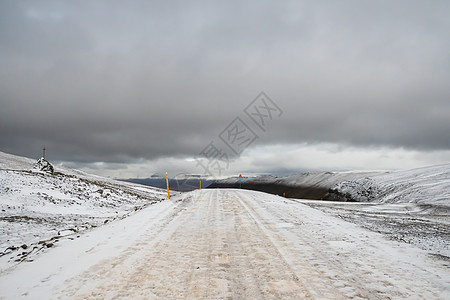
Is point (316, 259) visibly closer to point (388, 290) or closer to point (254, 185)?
point (388, 290)

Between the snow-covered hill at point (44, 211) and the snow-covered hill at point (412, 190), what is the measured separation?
24181mm

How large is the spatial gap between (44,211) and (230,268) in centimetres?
1176

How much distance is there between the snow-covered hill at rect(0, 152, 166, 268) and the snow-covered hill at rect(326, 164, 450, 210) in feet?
A: 79.3

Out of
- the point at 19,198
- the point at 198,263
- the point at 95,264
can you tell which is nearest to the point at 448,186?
the point at 198,263

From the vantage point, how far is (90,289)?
3900 millimetres

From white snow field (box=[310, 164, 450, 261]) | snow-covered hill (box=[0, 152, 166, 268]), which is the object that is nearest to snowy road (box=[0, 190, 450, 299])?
snow-covered hill (box=[0, 152, 166, 268])

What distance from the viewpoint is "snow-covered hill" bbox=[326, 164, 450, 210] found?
2265 centimetres

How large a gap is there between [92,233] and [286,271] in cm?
627

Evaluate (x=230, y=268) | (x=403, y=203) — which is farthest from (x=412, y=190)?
(x=230, y=268)

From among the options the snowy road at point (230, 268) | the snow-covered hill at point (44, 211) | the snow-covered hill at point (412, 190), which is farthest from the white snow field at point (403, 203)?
the snow-covered hill at point (44, 211)

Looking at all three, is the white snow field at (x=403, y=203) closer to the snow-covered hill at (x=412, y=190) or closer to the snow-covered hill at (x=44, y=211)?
the snow-covered hill at (x=412, y=190)

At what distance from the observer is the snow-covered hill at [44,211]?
280 inches

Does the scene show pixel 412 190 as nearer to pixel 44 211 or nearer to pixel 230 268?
pixel 230 268

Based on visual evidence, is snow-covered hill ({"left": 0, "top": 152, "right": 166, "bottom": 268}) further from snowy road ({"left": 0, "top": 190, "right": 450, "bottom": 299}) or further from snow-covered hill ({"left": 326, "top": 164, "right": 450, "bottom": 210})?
snow-covered hill ({"left": 326, "top": 164, "right": 450, "bottom": 210})
